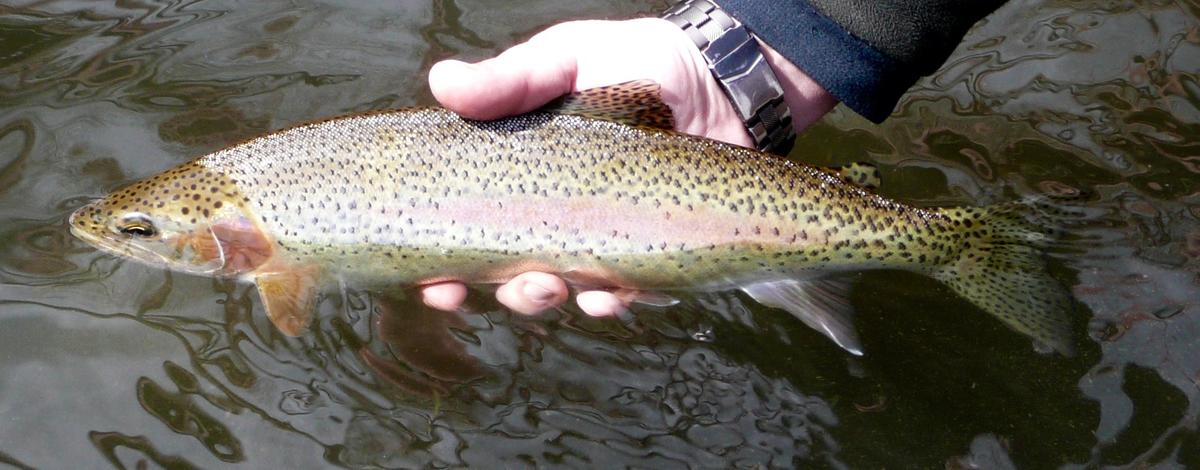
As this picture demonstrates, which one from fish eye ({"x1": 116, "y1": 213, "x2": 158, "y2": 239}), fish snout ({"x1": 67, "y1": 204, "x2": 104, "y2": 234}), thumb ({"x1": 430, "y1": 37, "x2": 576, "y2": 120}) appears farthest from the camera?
fish snout ({"x1": 67, "y1": 204, "x2": 104, "y2": 234})

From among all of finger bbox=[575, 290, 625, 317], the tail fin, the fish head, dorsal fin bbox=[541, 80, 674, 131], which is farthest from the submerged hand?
the tail fin

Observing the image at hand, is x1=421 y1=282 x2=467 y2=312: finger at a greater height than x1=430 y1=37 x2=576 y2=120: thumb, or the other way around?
x1=430 y1=37 x2=576 y2=120: thumb

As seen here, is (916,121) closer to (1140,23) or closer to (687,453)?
(1140,23)

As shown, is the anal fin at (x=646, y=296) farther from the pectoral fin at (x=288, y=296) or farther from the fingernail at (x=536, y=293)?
the pectoral fin at (x=288, y=296)

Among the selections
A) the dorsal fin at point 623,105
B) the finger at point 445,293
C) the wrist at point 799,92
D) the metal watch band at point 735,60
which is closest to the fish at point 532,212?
the dorsal fin at point 623,105

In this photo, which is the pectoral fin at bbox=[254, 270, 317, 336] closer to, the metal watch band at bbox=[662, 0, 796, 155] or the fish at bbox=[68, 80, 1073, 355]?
the fish at bbox=[68, 80, 1073, 355]

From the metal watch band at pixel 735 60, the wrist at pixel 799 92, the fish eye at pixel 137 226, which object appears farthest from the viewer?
the wrist at pixel 799 92
